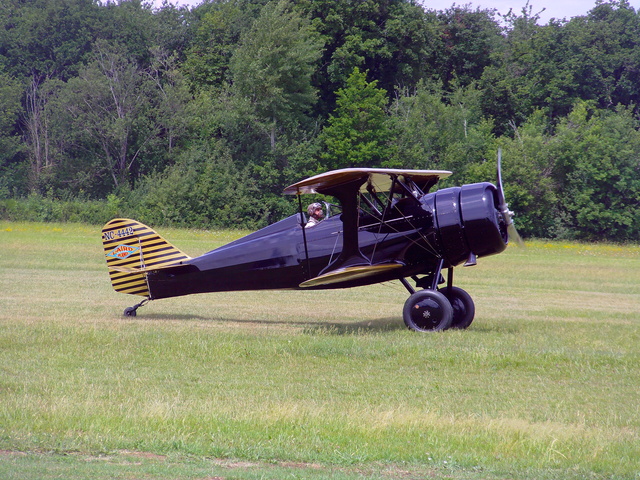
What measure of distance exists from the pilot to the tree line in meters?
34.3

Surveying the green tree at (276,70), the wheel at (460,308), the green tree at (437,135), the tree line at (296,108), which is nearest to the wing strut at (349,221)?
the wheel at (460,308)

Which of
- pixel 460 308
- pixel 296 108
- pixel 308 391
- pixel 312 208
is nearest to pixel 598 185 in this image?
pixel 296 108

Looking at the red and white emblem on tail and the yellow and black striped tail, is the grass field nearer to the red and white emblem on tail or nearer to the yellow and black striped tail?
the yellow and black striped tail

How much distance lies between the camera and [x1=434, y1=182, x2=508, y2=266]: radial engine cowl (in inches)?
446

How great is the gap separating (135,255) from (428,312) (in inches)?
213

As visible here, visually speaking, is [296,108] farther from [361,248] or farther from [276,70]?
[361,248]

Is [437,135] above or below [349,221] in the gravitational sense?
above

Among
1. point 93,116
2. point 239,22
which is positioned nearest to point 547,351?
point 93,116

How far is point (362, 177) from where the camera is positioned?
11.4 m

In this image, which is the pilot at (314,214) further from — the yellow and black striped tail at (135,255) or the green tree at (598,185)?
the green tree at (598,185)

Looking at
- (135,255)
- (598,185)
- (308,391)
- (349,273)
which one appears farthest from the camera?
(598,185)

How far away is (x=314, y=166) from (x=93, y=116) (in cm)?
1716

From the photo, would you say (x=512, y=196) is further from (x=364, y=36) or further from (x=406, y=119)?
(x=364, y=36)

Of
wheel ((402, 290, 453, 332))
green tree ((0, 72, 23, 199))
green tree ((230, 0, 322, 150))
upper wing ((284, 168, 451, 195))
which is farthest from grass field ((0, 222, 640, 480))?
green tree ((0, 72, 23, 199))
